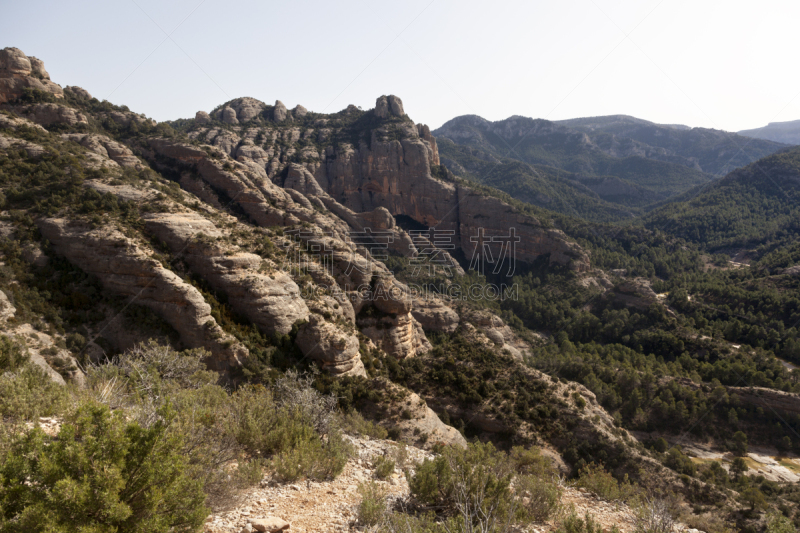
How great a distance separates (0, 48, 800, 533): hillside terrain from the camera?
8.02 metres

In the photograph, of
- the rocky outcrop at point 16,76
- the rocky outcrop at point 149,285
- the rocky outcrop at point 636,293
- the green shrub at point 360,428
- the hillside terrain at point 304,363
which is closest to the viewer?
the hillside terrain at point 304,363

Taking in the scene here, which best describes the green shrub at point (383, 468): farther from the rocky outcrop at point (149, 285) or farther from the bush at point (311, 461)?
the rocky outcrop at point (149, 285)

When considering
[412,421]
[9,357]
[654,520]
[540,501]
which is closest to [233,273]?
[9,357]

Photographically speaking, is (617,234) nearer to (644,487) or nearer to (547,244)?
(547,244)

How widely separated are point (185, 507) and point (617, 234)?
101 meters

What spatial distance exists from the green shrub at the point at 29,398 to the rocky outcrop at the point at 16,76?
152ft

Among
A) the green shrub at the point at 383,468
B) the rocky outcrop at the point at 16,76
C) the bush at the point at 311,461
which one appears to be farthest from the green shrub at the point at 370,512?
the rocky outcrop at the point at 16,76

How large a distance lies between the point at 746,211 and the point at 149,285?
133365 millimetres

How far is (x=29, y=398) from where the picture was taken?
9539mm

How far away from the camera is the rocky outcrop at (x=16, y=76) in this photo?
1495 inches

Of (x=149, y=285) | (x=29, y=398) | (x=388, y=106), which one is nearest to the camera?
(x=29, y=398)

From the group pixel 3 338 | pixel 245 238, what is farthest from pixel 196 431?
pixel 245 238

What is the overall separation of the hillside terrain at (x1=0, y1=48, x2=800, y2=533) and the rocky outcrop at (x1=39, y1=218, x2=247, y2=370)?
127 mm

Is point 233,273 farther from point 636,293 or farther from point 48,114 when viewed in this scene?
point 636,293
